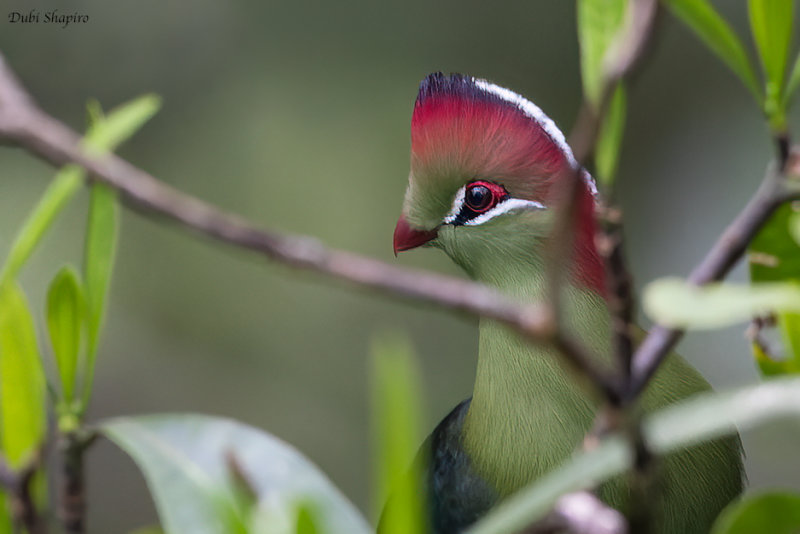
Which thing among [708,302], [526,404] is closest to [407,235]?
[526,404]

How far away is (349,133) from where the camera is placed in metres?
2.96

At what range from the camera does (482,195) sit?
94cm

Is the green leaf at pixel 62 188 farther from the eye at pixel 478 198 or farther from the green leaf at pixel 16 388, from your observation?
the eye at pixel 478 198

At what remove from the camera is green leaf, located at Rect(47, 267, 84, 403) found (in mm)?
475

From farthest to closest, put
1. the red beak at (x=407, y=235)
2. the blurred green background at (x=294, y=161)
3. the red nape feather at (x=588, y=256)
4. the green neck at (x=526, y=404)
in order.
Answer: the blurred green background at (x=294, y=161) → the red beak at (x=407, y=235) → the red nape feather at (x=588, y=256) → the green neck at (x=526, y=404)

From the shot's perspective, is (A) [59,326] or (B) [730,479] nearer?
(A) [59,326]

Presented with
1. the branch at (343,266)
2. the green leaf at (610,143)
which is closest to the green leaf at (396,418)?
the branch at (343,266)

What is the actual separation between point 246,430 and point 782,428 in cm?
24

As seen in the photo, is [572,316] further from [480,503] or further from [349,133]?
[349,133]

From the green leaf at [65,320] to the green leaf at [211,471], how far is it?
0.04 meters

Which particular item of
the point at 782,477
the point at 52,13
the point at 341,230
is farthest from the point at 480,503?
the point at 52,13

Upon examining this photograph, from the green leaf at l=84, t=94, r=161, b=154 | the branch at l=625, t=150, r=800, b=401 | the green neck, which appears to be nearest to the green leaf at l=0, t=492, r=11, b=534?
the green leaf at l=84, t=94, r=161, b=154

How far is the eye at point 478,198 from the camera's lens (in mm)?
936

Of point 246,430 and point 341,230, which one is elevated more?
point 341,230
